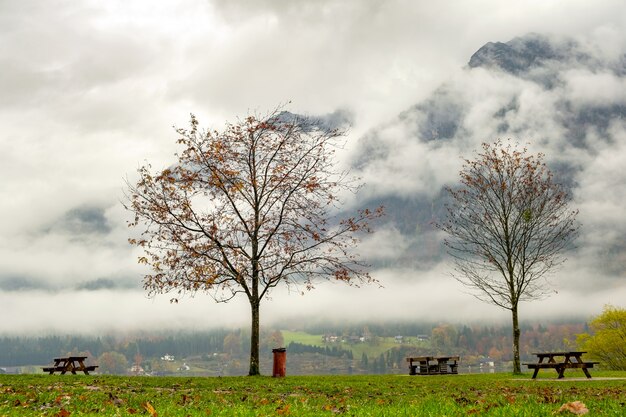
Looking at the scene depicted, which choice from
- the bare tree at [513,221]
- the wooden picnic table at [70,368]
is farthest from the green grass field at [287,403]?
the bare tree at [513,221]

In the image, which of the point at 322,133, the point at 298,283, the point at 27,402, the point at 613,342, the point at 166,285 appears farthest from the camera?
the point at 613,342

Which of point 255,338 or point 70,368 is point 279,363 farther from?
point 70,368

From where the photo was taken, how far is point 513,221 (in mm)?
40031

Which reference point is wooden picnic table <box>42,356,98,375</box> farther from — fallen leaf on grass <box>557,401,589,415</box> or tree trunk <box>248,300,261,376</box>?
fallen leaf on grass <box>557,401,589,415</box>

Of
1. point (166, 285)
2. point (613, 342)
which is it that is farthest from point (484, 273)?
point (613, 342)

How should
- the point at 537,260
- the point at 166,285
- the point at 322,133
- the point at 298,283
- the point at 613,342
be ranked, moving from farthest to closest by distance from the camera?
1. the point at 613,342
2. the point at 537,260
3. the point at 322,133
4. the point at 298,283
5. the point at 166,285

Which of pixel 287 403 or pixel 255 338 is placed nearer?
pixel 287 403

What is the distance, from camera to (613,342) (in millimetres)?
83625

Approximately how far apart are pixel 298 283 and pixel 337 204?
5.08 meters

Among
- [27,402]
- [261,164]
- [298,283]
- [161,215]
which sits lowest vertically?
[27,402]

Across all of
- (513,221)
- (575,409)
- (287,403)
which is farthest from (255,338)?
(575,409)

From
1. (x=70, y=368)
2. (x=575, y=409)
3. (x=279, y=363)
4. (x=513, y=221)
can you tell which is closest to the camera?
(x=575, y=409)

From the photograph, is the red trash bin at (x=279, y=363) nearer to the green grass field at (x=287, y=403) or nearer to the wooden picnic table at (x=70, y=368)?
the green grass field at (x=287, y=403)

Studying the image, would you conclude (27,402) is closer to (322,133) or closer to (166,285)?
(166,285)
